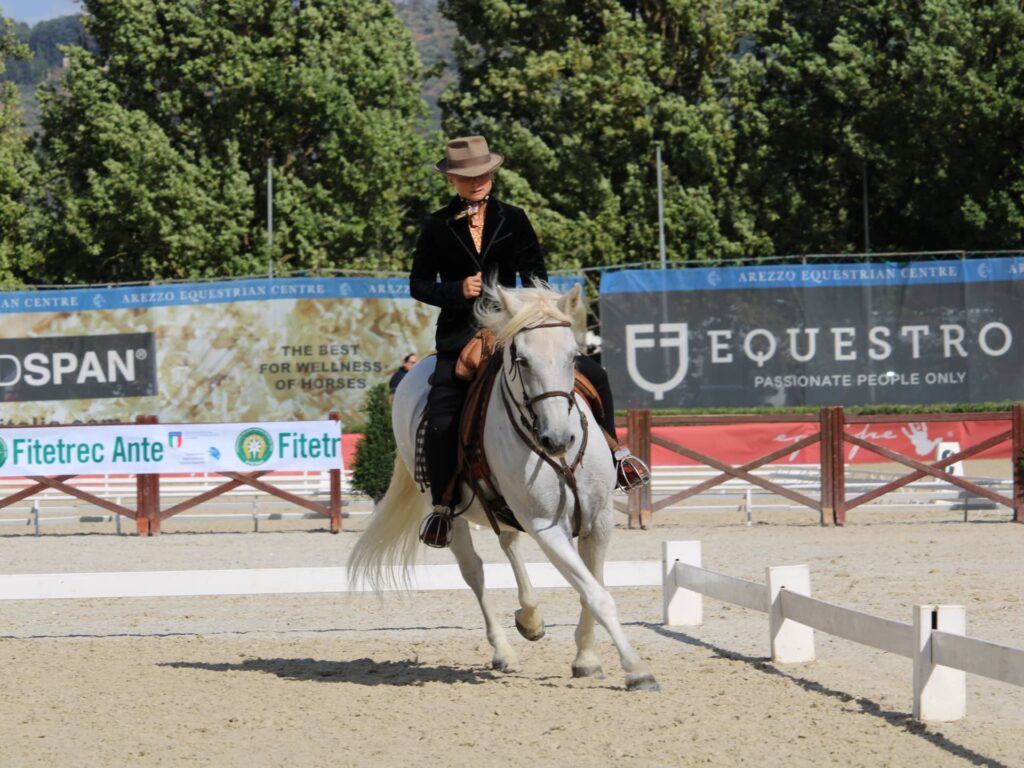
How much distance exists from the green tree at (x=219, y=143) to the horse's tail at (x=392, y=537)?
22.9 m

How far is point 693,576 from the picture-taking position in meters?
9.71

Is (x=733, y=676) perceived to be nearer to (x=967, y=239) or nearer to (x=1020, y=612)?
(x=1020, y=612)

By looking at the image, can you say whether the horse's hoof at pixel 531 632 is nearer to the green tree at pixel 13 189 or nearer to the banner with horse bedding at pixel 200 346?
the banner with horse bedding at pixel 200 346

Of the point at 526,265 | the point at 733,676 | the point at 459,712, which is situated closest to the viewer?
the point at 459,712

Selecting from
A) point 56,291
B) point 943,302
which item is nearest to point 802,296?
point 943,302

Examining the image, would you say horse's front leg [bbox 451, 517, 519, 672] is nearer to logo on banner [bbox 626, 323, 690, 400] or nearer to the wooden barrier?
the wooden barrier

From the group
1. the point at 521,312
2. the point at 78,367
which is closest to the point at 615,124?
the point at 78,367

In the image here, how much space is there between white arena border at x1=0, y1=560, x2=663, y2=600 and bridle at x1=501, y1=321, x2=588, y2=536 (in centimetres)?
262

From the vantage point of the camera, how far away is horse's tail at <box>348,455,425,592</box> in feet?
30.2

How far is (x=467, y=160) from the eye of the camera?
27.4ft

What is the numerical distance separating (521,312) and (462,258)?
1.07m

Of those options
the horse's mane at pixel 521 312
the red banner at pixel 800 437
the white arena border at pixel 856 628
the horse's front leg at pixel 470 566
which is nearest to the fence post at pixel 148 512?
the red banner at pixel 800 437

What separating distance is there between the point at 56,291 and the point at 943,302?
44.8ft

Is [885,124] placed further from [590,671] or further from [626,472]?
[590,671]
